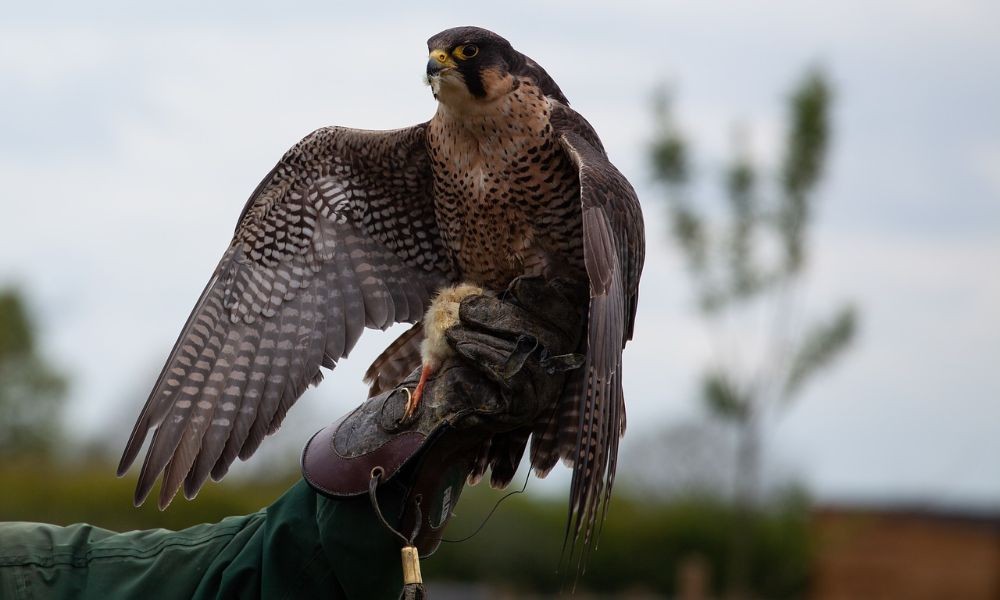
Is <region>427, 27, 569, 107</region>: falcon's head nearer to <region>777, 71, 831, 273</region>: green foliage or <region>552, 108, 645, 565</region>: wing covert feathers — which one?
<region>552, 108, 645, 565</region>: wing covert feathers

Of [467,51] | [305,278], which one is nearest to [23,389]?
[305,278]

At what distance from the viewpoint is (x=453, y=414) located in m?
2.96

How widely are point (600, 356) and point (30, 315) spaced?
22.8m

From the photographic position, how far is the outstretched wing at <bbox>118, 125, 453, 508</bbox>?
12.4 feet

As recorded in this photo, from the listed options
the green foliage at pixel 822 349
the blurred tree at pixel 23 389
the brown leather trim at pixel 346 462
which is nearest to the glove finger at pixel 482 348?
the brown leather trim at pixel 346 462

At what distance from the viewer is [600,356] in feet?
9.71

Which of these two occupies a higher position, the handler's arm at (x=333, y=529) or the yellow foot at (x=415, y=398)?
the yellow foot at (x=415, y=398)

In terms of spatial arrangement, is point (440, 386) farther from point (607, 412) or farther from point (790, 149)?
point (790, 149)

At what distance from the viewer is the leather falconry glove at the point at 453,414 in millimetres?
2785

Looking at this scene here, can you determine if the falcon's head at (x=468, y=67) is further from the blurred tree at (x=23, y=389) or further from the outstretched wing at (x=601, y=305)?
the blurred tree at (x=23, y=389)

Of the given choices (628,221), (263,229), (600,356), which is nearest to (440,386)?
(600,356)

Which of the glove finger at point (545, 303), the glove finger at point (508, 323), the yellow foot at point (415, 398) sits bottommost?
the yellow foot at point (415, 398)

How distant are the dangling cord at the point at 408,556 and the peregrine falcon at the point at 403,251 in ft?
1.51

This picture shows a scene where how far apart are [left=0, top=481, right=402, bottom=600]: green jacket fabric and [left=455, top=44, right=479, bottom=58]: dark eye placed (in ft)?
4.87
